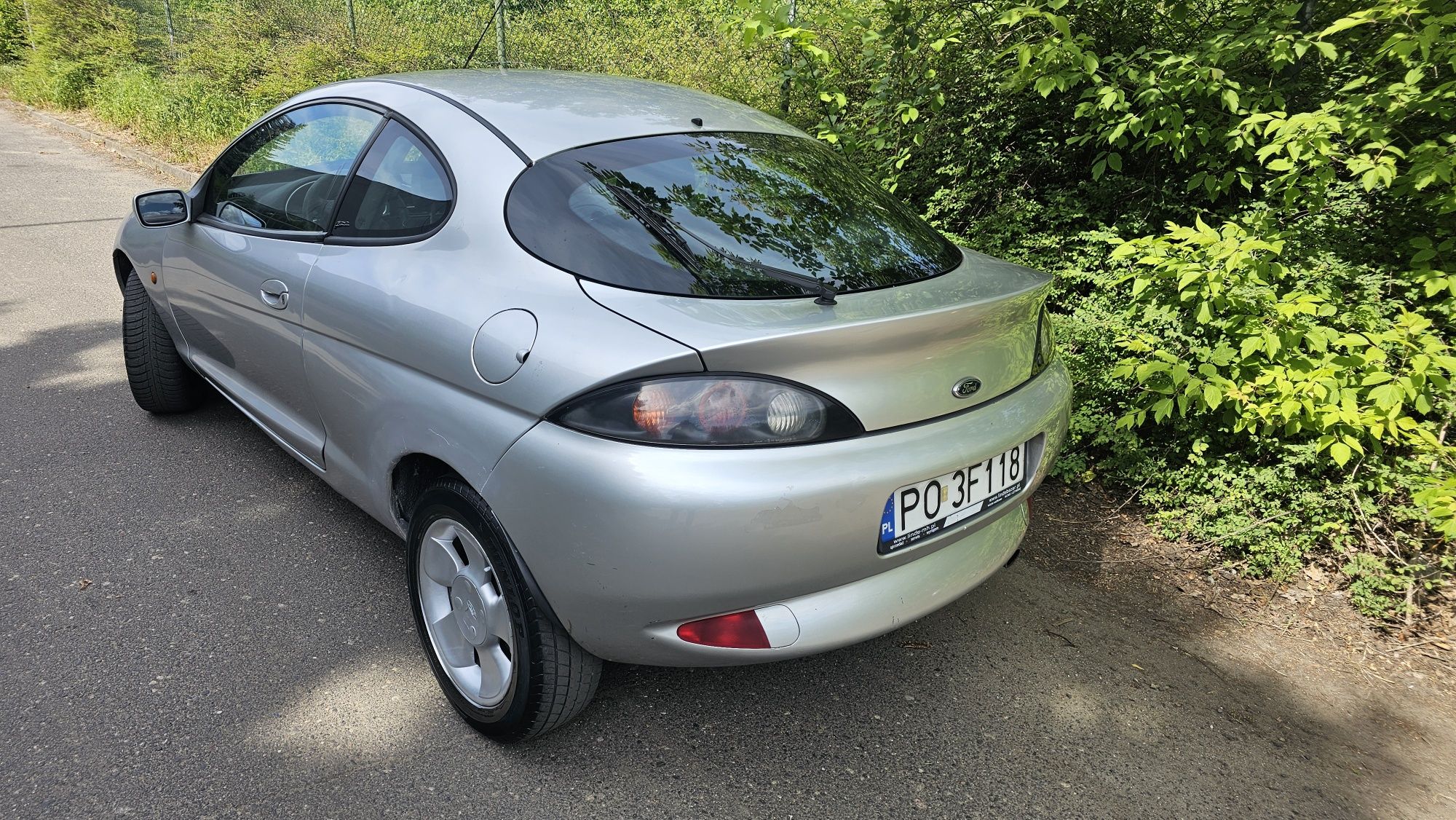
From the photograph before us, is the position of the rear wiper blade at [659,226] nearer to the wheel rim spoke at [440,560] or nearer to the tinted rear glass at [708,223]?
the tinted rear glass at [708,223]

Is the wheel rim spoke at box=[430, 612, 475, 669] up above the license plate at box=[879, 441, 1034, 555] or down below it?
below

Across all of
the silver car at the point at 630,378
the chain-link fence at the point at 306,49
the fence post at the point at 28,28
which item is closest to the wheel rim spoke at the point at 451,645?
the silver car at the point at 630,378

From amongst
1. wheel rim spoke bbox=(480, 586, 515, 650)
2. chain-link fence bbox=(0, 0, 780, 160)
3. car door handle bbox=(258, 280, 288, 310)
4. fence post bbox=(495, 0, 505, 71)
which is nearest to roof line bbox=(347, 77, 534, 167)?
car door handle bbox=(258, 280, 288, 310)

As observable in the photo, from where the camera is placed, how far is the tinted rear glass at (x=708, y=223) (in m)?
2.12

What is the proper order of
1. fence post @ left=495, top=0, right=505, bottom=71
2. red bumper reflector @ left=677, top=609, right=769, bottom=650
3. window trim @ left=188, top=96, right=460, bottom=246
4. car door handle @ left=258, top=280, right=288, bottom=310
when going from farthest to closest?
fence post @ left=495, top=0, right=505, bottom=71
car door handle @ left=258, top=280, right=288, bottom=310
window trim @ left=188, top=96, right=460, bottom=246
red bumper reflector @ left=677, top=609, right=769, bottom=650

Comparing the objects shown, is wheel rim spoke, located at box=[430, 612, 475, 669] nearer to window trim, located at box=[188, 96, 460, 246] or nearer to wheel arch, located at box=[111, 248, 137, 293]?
window trim, located at box=[188, 96, 460, 246]

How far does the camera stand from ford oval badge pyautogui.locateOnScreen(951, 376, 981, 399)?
6.96 feet

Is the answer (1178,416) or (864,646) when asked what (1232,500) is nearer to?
(1178,416)

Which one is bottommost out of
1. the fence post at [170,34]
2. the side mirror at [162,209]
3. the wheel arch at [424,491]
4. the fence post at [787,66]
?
the wheel arch at [424,491]

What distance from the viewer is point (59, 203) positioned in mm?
8930

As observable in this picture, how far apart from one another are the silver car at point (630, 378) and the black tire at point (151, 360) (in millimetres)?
1221

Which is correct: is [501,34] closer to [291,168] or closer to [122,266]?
[122,266]

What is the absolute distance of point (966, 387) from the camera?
2145 mm

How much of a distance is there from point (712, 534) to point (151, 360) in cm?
329
